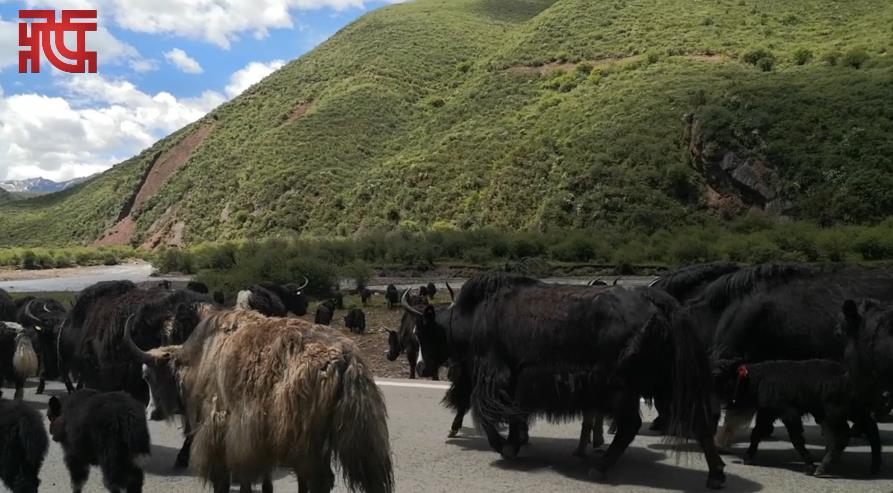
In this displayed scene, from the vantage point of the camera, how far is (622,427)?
698 centimetres

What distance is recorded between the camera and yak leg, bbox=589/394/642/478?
272 inches

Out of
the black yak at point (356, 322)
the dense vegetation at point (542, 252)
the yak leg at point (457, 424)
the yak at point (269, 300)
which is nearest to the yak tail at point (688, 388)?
the yak leg at point (457, 424)

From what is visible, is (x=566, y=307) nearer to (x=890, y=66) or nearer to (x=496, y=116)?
(x=890, y=66)

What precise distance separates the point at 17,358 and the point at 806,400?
30.4 feet

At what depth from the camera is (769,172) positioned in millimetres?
44219

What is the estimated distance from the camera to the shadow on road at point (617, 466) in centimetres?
696

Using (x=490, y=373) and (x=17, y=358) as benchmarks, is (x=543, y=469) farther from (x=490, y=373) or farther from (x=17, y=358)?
(x=17, y=358)

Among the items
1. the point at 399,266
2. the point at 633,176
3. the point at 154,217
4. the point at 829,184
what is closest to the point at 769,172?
the point at 829,184

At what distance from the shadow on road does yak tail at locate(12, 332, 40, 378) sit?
5808 mm

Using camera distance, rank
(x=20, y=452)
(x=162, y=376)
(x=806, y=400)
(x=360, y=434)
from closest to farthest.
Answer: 1. (x=360, y=434)
2. (x=162, y=376)
3. (x=20, y=452)
4. (x=806, y=400)

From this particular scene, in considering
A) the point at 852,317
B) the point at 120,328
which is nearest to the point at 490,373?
the point at 852,317

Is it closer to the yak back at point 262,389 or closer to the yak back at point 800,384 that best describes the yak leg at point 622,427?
the yak back at point 800,384

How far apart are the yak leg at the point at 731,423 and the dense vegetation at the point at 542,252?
64.9 ft

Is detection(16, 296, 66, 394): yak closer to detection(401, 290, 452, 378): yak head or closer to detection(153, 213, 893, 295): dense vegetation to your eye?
detection(401, 290, 452, 378): yak head
